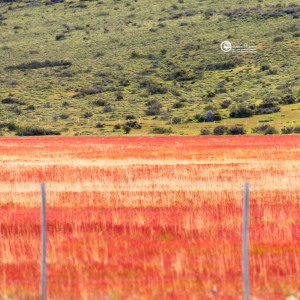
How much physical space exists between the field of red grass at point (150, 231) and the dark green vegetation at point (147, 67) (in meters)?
38.7

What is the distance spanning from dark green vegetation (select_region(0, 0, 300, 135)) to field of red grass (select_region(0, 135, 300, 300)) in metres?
38.7

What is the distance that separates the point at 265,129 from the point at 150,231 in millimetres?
50490

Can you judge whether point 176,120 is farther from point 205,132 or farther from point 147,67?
point 147,67

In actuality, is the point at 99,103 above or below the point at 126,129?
above

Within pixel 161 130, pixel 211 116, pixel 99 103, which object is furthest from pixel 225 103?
pixel 161 130

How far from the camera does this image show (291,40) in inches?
4186

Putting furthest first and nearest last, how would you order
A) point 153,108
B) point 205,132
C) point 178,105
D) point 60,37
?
point 60,37, point 178,105, point 153,108, point 205,132

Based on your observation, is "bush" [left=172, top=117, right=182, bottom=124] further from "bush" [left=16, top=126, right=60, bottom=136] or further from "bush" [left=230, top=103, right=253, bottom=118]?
"bush" [left=16, top=126, right=60, bottom=136]

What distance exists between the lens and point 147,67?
105062mm

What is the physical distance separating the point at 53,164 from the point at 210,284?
2507cm

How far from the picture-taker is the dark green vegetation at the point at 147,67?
7650cm

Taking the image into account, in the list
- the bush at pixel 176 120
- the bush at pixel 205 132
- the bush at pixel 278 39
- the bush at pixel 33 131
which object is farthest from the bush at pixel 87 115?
the bush at pixel 278 39

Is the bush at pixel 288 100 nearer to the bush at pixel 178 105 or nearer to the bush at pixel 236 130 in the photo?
the bush at pixel 178 105

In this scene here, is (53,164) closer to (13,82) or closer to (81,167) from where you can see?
(81,167)
